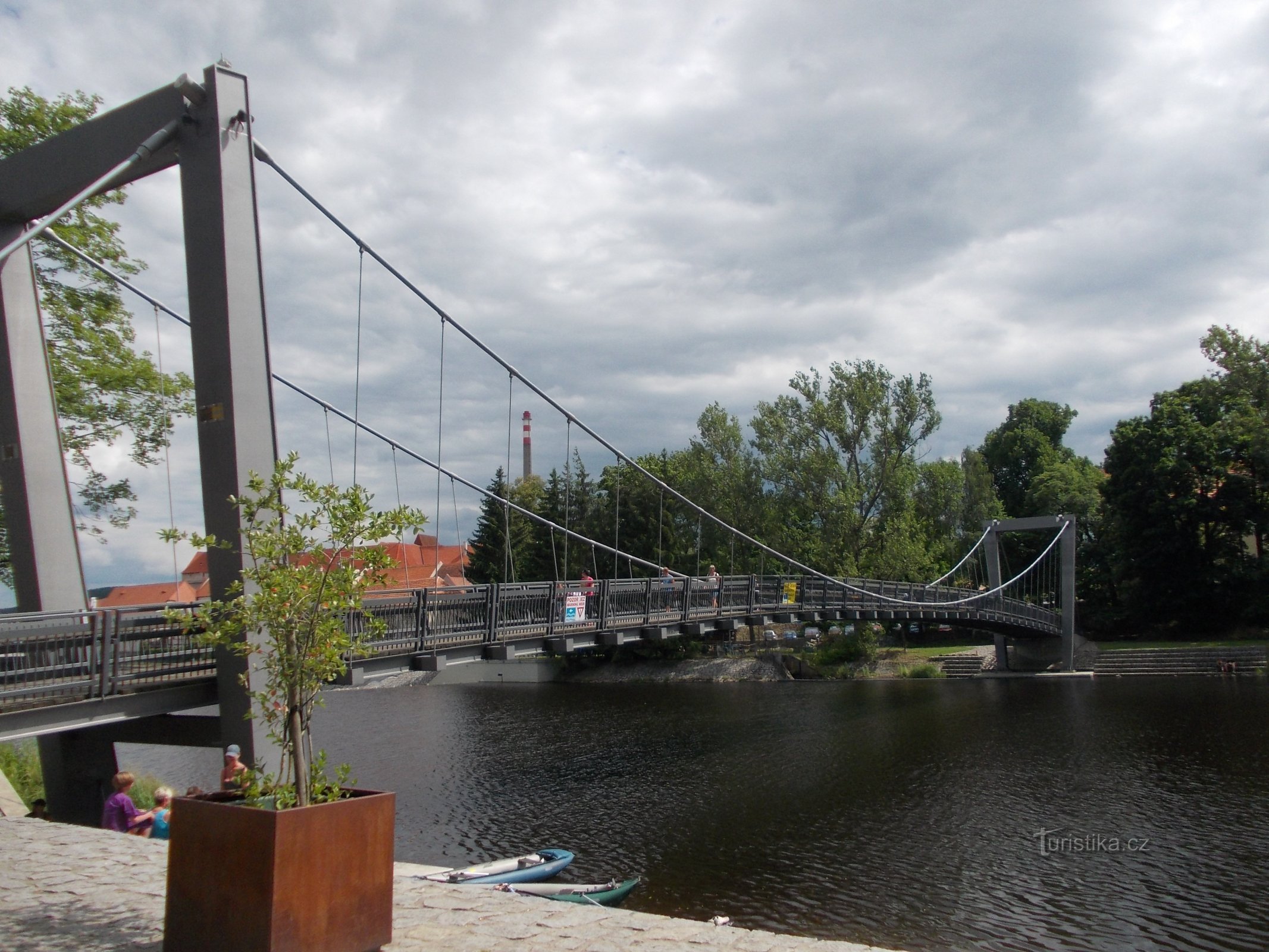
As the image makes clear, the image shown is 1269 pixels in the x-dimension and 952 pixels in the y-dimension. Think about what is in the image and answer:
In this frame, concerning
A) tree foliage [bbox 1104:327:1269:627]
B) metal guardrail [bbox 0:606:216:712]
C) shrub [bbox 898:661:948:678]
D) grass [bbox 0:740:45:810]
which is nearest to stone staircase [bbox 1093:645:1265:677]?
tree foliage [bbox 1104:327:1269:627]

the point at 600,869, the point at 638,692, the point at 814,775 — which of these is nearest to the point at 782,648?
the point at 638,692

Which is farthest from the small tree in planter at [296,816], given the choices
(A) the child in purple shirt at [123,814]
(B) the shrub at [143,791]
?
(B) the shrub at [143,791]

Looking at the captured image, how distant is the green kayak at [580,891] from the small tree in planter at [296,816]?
15.8 ft

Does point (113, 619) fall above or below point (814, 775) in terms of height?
above

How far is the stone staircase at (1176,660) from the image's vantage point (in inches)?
1284

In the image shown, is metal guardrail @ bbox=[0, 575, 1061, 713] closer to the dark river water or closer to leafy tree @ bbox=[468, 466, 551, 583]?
the dark river water

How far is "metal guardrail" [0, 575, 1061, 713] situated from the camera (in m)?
7.93

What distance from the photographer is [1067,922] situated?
964cm

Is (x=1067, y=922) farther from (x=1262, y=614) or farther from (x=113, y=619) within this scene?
(x=1262, y=614)

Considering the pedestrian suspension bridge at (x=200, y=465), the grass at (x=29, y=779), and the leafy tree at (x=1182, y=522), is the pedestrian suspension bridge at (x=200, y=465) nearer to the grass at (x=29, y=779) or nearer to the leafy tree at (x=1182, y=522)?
the grass at (x=29, y=779)

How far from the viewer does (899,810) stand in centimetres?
1480

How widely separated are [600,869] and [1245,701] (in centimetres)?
2059

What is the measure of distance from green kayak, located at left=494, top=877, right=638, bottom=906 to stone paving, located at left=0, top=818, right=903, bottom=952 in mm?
2964

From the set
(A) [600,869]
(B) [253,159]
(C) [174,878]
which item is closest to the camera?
(C) [174,878]
